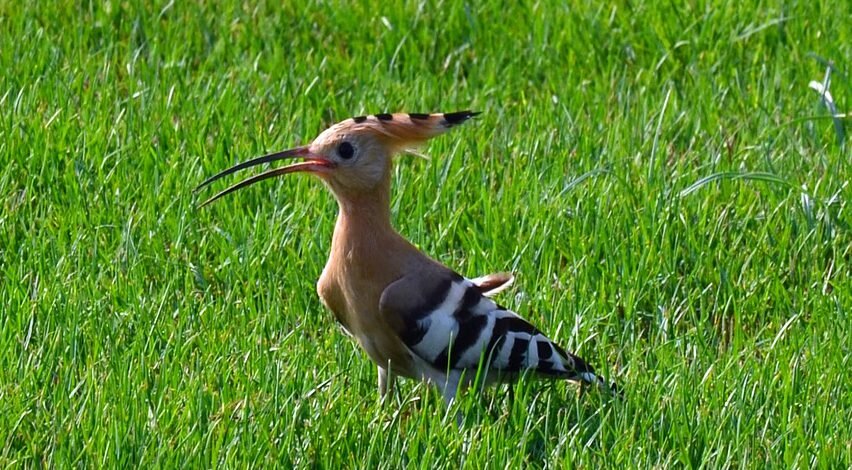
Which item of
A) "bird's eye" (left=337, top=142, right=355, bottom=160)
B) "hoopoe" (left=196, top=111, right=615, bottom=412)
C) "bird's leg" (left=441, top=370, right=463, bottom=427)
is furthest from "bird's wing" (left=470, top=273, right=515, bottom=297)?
"bird's eye" (left=337, top=142, right=355, bottom=160)

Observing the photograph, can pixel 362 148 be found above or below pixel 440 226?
above

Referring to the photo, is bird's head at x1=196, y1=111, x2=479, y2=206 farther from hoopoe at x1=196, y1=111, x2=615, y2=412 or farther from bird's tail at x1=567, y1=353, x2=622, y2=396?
bird's tail at x1=567, y1=353, x2=622, y2=396

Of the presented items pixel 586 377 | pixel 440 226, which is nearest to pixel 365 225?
pixel 586 377

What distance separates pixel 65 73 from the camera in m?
5.93

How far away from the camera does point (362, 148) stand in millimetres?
4090

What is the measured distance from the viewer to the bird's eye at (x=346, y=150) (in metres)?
4.08

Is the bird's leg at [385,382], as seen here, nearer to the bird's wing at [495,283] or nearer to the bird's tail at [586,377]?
the bird's wing at [495,283]

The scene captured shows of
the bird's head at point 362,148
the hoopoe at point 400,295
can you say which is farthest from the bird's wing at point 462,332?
the bird's head at point 362,148

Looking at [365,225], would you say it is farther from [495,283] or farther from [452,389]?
[452,389]

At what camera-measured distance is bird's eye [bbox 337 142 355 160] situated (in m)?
4.08

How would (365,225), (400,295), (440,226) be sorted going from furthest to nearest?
(440,226)
(365,225)
(400,295)

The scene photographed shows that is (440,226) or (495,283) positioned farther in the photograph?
(440,226)

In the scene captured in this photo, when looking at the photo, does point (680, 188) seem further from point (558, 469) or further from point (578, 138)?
point (558, 469)

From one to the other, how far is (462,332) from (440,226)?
989mm
